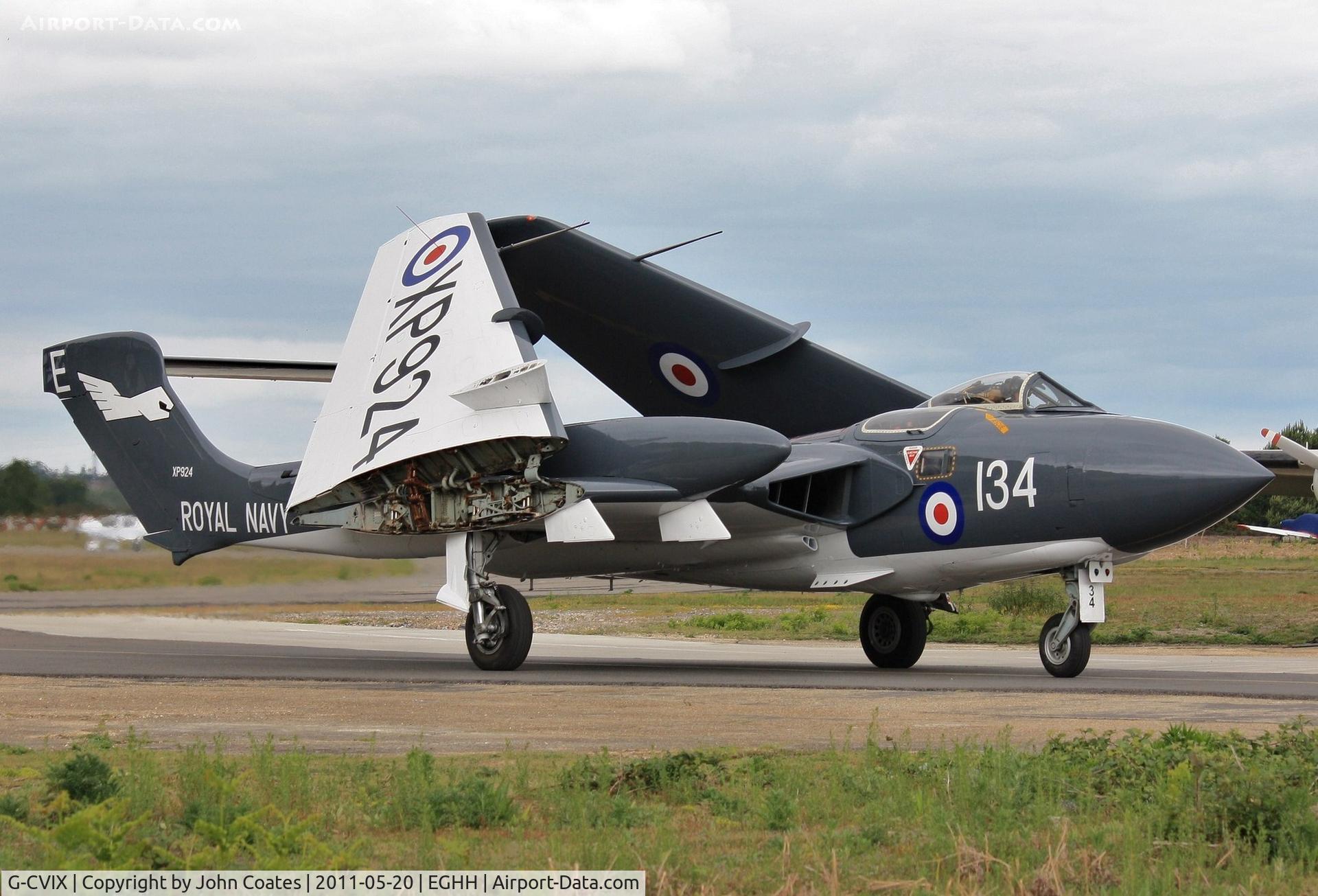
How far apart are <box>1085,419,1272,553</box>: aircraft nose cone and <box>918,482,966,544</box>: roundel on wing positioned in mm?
1605

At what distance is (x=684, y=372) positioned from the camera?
21328 mm

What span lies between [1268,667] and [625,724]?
419 inches

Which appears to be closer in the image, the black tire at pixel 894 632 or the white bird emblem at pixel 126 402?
the black tire at pixel 894 632

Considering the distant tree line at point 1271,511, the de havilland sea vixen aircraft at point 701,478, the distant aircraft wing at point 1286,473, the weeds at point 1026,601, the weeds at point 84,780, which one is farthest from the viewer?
the distant tree line at point 1271,511

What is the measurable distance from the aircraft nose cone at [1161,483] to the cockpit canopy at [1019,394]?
1.18 meters

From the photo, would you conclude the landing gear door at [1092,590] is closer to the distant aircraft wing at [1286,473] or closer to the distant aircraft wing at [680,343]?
the distant aircraft wing at [680,343]

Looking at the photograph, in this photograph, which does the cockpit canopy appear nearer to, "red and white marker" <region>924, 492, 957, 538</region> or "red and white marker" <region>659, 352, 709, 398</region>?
"red and white marker" <region>924, 492, 957, 538</region>

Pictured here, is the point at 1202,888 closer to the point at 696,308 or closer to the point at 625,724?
the point at 625,724

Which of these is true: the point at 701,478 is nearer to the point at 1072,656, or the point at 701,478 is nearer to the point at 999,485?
the point at 999,485

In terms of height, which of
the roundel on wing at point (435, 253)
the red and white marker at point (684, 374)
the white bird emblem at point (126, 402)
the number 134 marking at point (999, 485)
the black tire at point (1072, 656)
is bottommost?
the black tire at point (1072, 656)

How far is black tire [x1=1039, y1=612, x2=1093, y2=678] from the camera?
15148 mm

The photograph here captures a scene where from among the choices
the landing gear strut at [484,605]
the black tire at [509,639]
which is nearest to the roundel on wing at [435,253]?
the landing gear strut at [484,605]

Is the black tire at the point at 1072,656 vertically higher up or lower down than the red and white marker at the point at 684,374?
lower down

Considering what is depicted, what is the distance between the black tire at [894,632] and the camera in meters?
17.7
